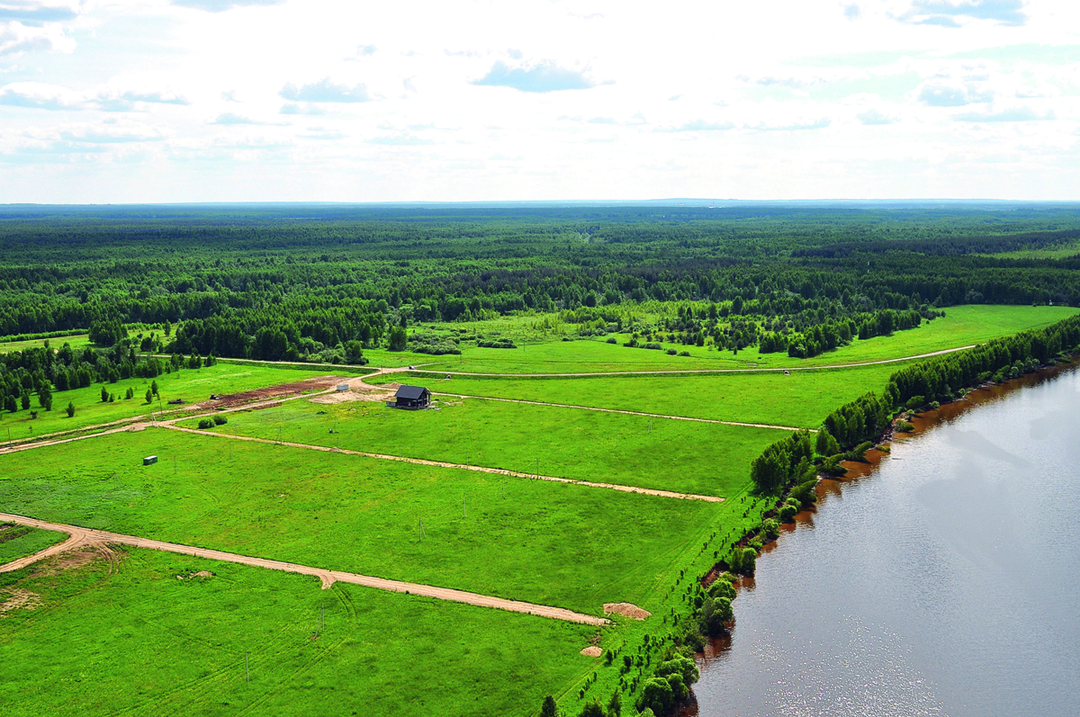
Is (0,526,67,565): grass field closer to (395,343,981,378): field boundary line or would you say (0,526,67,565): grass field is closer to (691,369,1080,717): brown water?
(691,369,1080,717): brown water

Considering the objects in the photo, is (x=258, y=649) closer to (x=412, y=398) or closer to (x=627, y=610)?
(x=627, y=610)

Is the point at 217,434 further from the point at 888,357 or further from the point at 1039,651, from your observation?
the point at 888,357

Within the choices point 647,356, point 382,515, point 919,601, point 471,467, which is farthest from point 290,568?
point 647,356

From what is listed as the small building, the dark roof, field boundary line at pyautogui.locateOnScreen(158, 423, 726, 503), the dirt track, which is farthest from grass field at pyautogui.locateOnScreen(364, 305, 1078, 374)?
the dirt track

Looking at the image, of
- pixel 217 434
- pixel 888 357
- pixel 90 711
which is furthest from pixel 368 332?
pixel 90 711

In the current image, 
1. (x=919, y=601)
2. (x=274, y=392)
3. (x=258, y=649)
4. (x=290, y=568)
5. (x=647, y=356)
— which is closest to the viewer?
(x=258, y=649)

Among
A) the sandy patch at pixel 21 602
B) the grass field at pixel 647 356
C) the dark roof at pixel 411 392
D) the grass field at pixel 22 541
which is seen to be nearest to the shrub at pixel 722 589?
the sandy patch at pixel 21 602

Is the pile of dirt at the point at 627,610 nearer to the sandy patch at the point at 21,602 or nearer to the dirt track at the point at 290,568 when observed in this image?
the dirt track at the point at 290,568
